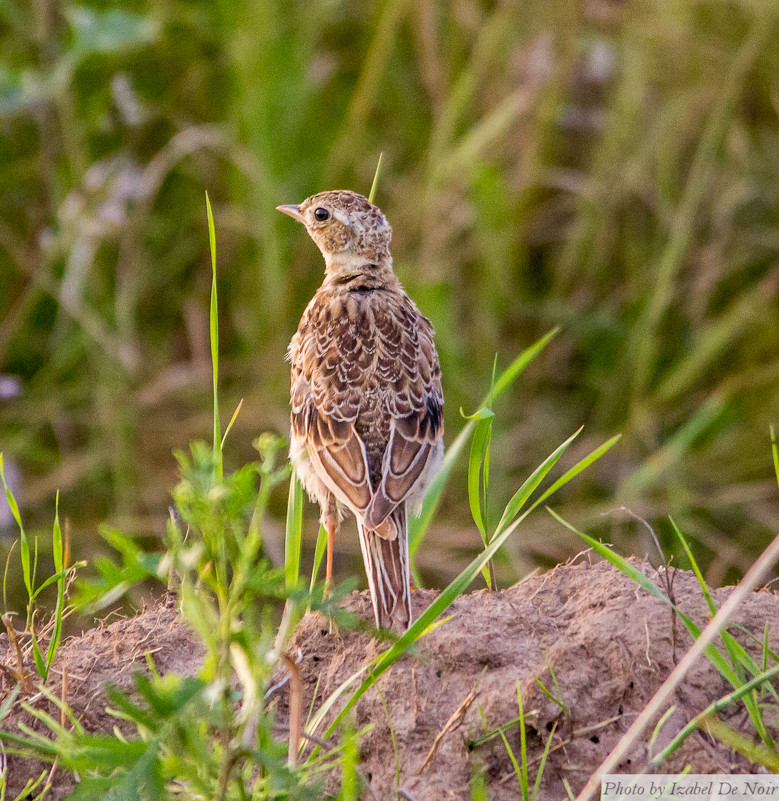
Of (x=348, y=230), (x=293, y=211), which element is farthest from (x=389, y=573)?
(x=293, y=211)

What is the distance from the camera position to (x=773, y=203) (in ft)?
25.9

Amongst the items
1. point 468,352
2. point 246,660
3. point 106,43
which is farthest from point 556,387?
point 246,660

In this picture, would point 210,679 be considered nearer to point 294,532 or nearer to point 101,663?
point 101,663

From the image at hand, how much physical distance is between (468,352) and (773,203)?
238 cm

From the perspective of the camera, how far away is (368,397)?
4.36m

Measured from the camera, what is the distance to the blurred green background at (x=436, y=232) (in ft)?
23.7

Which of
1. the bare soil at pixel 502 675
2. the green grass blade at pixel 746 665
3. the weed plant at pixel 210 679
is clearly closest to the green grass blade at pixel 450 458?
the bare soil at pixel 502 675

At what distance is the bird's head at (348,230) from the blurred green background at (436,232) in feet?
6.40

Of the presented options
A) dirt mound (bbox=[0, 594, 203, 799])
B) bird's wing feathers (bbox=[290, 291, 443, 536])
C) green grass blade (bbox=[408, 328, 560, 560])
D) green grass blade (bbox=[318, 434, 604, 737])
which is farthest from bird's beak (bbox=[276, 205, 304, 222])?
green grass blade (bbox=[318, 434, 604, 737])

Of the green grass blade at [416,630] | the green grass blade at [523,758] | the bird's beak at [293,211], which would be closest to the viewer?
the green grass blade at [523,758]

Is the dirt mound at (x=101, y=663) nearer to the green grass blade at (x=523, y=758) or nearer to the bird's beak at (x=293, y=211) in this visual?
the green grass blade at (x=523, y=758)

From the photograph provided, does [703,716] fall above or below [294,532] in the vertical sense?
above

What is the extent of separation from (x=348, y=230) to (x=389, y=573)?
1.82 meters

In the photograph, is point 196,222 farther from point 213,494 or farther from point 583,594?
point 213,494
